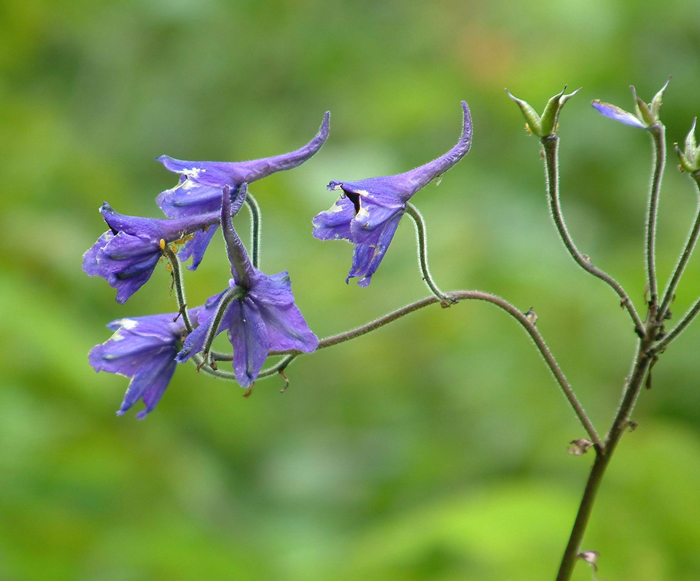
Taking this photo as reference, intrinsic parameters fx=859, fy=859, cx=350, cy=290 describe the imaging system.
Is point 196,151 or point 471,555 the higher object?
point 196,151

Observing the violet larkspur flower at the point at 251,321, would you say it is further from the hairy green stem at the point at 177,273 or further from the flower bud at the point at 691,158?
the flower bud at the point at 691,158

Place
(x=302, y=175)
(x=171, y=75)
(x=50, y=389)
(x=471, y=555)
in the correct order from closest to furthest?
(x=471, y=555), (x=50, y=389), (x=302, y=175), (x=171, y=75)

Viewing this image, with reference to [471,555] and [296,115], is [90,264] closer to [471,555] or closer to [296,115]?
[471,555]

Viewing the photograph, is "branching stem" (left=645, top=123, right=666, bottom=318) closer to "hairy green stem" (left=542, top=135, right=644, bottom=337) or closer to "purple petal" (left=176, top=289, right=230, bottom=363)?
"hairy green stem" (left=542, top=135, right=644, bottom=337)

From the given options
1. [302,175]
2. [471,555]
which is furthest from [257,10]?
[471,555]

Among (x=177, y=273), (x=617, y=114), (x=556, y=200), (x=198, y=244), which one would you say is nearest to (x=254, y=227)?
(x=198, y=244)

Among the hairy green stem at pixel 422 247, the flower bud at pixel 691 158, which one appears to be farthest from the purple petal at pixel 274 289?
the flower bud at pixel 691 158

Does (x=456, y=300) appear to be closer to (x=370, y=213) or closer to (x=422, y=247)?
(x=422, y=247)
